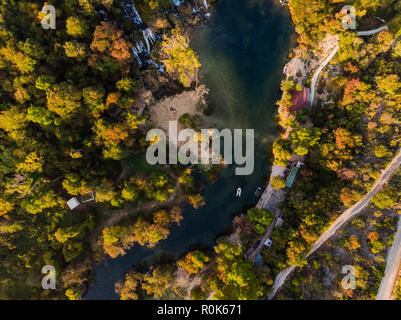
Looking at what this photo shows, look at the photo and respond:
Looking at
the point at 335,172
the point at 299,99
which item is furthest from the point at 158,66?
the point at 335,172

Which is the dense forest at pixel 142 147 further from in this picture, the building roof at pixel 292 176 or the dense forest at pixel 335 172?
the building roof at pixel 292 176

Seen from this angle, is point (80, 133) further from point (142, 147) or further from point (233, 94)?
point (233, 94)

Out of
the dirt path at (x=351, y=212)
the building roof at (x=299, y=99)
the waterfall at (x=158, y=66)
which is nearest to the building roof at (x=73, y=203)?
the waterfall at (x=158, y=66)

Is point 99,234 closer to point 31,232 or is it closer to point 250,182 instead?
point 31,232

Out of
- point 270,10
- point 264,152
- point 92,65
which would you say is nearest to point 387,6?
point 270,10

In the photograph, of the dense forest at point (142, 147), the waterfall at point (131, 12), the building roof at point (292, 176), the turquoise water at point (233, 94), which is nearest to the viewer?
the dense forest at point (142, 147)

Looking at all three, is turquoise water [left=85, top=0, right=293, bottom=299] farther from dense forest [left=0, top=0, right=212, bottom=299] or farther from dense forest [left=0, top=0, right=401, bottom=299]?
dense forest [left=0, top=0, right=212, bottom=299]
